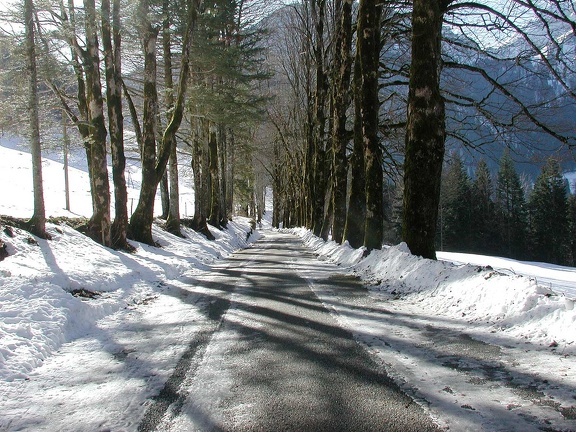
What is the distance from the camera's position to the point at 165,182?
21844 millimetres

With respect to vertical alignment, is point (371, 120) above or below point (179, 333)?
above

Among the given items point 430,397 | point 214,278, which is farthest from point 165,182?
point 430,397

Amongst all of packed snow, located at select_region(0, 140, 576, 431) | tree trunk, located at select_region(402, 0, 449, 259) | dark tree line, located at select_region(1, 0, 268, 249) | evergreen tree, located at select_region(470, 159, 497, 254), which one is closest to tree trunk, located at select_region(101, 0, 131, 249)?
dark tree line, located at select_region(1, 0, 268, 249)

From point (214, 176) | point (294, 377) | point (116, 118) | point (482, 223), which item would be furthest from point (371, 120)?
point (482, 223)

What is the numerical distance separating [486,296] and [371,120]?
7113mm

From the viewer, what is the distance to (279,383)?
3.40m

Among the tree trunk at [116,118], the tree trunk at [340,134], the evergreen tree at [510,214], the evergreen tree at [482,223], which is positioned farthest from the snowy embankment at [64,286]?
the evergreen tree at [510,214]

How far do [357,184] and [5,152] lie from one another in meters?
59.4

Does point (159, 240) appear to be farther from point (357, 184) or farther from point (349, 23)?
point (349, 23)

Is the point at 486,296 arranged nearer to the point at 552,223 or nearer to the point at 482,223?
the point at 552,223

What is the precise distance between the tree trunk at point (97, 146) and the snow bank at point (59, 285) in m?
0.83

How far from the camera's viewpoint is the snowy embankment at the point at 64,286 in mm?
4457

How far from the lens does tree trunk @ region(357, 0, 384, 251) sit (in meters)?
11.1

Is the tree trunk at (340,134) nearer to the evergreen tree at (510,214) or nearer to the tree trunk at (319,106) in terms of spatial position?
the tree trunk at (319,106)
